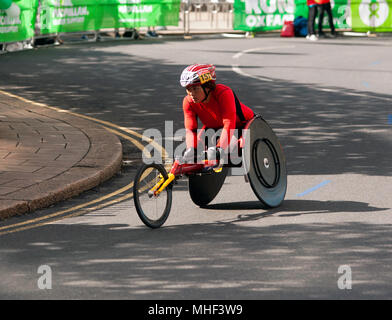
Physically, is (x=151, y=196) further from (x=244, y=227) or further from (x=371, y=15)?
(x=371, y=15)

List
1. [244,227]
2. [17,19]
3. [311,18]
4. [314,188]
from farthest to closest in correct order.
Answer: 1. [311,18]
2. [17,19]
3. [314,188]
4. [244,227]

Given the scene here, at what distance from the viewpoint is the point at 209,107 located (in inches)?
331

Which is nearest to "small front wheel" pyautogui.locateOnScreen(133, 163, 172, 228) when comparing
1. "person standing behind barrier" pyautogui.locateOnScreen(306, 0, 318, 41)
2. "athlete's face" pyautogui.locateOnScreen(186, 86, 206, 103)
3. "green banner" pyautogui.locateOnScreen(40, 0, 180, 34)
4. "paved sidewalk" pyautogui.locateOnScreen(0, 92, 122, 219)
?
"athlete's face" pyautogui.locateOnScreen(186, 86, 206, 103)

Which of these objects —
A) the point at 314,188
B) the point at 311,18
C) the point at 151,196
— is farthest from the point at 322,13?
the point at 151,196

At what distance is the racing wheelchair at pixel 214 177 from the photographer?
786cm

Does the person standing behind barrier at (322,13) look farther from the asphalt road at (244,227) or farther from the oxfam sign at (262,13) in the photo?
the asphalt road at (244,227)

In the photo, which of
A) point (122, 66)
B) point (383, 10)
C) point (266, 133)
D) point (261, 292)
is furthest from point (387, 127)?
point (383, 10)

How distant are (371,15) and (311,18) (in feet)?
13.4

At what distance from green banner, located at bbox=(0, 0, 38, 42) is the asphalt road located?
21.9ft

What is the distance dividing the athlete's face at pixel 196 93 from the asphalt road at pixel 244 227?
A: 1.14 meters

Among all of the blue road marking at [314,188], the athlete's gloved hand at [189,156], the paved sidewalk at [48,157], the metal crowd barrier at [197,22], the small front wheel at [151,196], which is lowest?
the blue road marking at [314,188]

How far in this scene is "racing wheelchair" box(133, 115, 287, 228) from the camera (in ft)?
25.8

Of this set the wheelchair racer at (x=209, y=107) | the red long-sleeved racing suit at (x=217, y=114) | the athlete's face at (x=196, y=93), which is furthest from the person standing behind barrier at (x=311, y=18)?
the athlete's face at (x=196, y=93)
